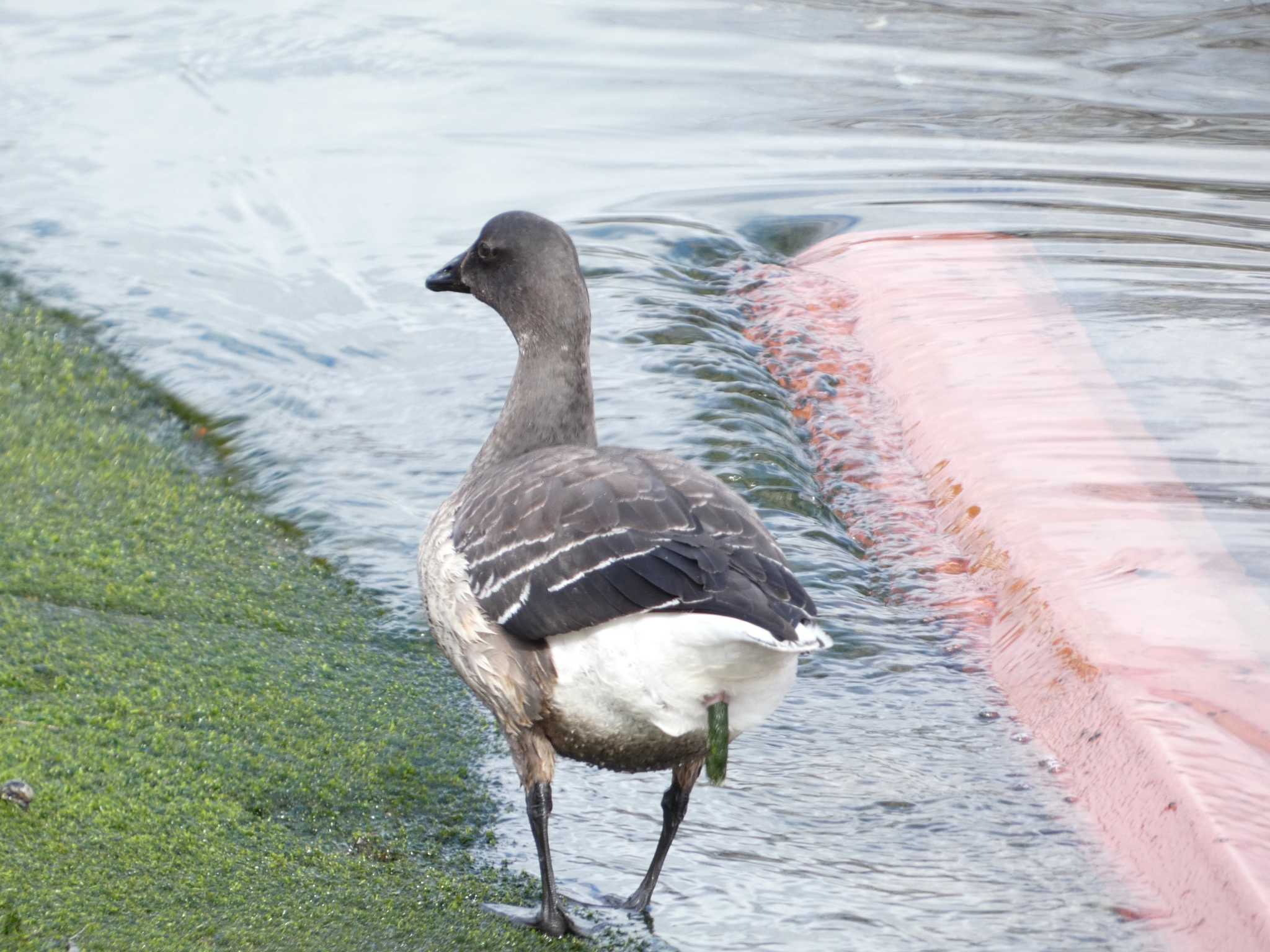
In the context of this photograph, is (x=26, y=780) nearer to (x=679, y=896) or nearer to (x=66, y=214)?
(x=679, y=896)

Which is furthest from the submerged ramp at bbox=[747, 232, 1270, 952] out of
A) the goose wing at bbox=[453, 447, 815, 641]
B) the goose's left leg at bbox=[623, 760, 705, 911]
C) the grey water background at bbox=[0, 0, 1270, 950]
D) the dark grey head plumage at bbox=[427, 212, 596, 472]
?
the dark grey head plumage at bbox=[427, 212, 596, 472]

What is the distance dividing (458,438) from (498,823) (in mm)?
2607

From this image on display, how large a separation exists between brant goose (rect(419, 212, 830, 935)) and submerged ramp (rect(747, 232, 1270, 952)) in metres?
1.20

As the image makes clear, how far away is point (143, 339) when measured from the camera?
269 inches

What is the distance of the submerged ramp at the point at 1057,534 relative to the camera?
3836mm

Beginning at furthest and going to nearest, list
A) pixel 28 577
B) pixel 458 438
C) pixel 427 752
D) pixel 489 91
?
pixel 489 91 < pixel 458 438 < pixel 28 577 < pixel 427 752

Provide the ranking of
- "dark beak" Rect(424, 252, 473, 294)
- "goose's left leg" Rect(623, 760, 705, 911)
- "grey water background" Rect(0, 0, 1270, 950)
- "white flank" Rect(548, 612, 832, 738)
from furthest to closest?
"dark beak" Rect(424, 252, 473, 294)
"grey water background" Rect(0, 0, 1270, 950)
"goose's left leg" Rect(623, 760, 705, 911)
"white flank" Rect(548, 612, 832, 738)

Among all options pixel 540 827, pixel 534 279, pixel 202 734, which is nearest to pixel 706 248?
pixel 534 279

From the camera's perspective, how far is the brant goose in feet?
10.5

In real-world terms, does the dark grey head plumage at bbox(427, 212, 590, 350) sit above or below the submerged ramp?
above

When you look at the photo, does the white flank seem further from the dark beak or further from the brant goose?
the dark beak

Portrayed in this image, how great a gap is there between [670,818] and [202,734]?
1265 millimetres

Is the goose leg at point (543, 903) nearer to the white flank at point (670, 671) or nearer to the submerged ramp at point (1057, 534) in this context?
the white flank at point (670, 671)

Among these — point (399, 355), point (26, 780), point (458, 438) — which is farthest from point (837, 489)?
point (26, 780)
